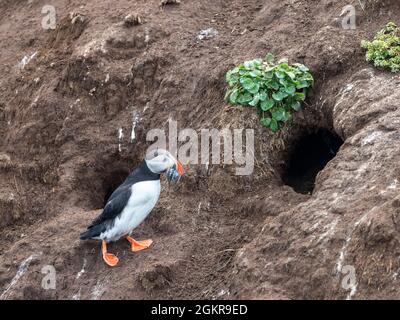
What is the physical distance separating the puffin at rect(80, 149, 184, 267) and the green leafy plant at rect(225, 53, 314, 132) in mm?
1095

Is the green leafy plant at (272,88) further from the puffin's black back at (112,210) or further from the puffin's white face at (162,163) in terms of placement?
the puffin's black back at (112,210)

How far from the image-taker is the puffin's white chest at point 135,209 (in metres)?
7.77

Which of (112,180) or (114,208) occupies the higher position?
(114,208)

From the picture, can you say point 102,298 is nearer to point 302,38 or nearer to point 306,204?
point 306,204

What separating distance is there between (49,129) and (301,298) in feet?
14.7

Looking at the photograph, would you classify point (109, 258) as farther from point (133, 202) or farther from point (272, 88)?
point (272, 88)

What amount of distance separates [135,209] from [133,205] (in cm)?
4

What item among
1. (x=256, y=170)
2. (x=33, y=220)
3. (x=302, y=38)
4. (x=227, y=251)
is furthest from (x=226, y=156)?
(x=33, y=220)

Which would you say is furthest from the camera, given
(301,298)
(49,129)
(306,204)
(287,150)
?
(49,129)

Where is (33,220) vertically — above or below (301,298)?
below

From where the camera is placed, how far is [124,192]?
25.8 feet

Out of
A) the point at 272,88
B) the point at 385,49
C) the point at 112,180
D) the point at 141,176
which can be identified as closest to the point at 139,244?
the point at 141,176

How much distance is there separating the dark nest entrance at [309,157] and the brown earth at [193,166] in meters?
0.27

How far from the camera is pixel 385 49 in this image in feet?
27.5
